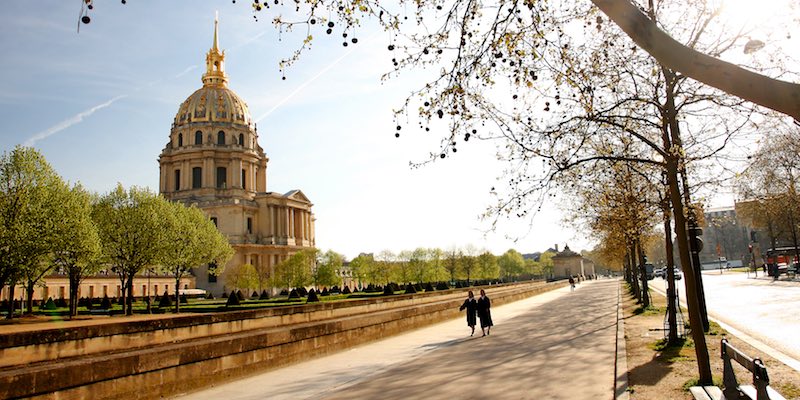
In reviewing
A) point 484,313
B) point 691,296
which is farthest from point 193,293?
point 691,296

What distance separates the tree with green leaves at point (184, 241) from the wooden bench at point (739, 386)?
135 ft

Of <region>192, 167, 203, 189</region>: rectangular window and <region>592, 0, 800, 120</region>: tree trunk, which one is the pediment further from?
<region>592, 0, 800, 120</region>: tree trunk

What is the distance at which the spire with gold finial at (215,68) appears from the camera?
10950cm

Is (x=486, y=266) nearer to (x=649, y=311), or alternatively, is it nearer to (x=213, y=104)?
(x=213, y=104)

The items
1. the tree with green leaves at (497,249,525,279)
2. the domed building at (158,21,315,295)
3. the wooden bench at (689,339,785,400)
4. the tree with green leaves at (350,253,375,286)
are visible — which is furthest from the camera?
the tree with green leaves at (497,249,525,279)

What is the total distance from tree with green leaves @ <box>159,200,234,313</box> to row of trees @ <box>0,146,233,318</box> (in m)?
0.08

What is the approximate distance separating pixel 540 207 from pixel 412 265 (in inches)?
3397

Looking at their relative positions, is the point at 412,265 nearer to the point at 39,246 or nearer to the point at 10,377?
the point at 39,246

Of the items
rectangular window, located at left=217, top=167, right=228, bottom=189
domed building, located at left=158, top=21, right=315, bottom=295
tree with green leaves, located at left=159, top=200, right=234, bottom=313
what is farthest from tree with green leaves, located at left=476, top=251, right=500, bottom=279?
tree with green leaves, located at left=159, top=200, right=234, bottom=313

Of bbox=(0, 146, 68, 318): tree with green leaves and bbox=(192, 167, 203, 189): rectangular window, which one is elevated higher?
bbox=(192, 167, 203, 189): rectangular window

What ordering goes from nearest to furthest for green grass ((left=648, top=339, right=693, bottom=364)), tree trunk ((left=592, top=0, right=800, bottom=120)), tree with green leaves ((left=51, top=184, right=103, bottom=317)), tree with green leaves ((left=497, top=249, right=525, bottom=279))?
tree trunk ((left=592, top=0, right=800, bottom=120))
green grass ((left=648, top=339, right=693, bottom=364))
tree with green leaves ((left=51, top=184, right=103, bottom=317))
tree with green leaves ((left=497, top=249, right=525, bottom=279))

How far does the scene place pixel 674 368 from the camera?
10695 millimetres

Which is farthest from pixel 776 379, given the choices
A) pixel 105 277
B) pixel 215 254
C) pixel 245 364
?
pixel 105 277

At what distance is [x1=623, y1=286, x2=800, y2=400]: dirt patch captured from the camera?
28.5 ft
